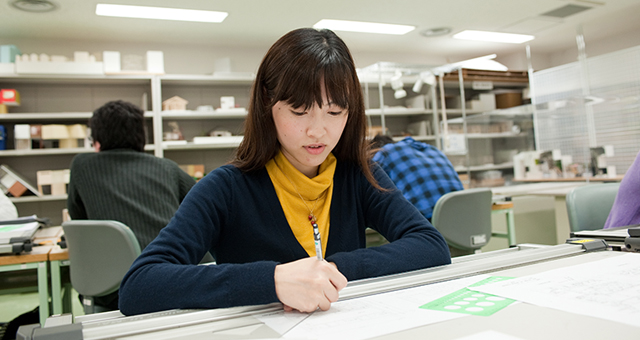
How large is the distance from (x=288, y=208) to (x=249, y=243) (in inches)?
4.8

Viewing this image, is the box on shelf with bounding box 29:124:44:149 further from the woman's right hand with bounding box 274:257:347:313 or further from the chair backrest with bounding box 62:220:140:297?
the woman's right hand with bounding box 274:257:347:313

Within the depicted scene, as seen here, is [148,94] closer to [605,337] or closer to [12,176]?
[12,176]

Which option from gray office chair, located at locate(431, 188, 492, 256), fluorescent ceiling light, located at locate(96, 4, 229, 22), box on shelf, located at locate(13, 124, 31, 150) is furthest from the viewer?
box on shelf, located at locate(13, 124, 31, 150)

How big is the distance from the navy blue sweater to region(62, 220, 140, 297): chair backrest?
0.81m

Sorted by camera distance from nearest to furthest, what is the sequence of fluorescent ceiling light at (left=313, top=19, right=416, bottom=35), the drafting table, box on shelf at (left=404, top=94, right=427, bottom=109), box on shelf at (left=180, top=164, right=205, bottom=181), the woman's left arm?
the drafting table, the woman's left arm, box on shelf at (left=180, top=164, right=205, bottom=181), fluorescent ceiling light at (left=313, top=19, right=416, bottom=35), box on shelf at (left=404, top=94, right=427, bottom=109)

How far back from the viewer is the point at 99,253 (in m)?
1.73

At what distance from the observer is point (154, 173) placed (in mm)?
2025

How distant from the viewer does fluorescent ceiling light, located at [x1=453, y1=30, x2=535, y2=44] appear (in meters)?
5.43

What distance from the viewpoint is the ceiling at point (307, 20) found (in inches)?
158

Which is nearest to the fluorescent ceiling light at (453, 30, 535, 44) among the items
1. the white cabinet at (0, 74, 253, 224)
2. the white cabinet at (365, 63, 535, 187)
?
the white cabinet at (365, 63, 535, 187)

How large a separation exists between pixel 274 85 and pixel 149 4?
3439 mm

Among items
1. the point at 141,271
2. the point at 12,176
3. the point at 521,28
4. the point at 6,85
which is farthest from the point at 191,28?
the point at 141,271

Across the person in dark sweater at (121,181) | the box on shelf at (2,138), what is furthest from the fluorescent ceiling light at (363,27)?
the box on shelf at (2,138)

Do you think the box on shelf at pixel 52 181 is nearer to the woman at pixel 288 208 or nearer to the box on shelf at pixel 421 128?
the woman at pixel 288 208
